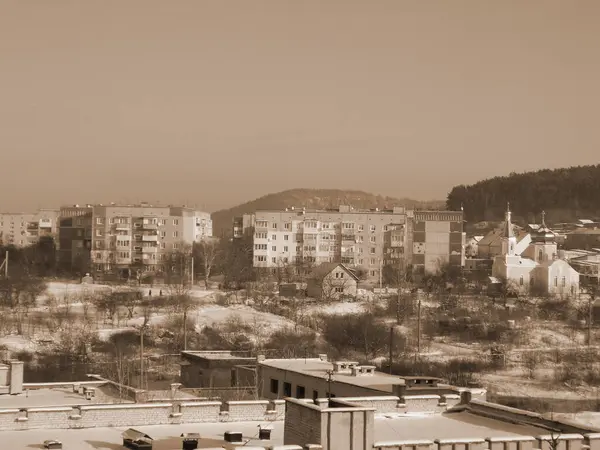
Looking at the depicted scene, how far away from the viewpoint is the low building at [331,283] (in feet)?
250

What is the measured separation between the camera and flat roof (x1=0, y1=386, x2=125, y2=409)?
1024 inches

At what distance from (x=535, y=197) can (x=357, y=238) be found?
3960 inches

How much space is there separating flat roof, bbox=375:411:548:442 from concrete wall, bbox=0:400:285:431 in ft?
7.52

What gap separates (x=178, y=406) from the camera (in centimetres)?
2195

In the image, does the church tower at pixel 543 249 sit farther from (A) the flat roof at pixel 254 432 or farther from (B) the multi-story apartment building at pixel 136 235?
(A) the flat roof at pixel 254 432

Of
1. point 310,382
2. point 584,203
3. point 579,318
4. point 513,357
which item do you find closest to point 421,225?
point 579,318

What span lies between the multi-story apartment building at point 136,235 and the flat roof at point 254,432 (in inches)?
2752

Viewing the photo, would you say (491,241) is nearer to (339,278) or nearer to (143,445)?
(339,278)

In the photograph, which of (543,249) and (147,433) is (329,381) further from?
(543,249)

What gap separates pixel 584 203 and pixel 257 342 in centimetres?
13696

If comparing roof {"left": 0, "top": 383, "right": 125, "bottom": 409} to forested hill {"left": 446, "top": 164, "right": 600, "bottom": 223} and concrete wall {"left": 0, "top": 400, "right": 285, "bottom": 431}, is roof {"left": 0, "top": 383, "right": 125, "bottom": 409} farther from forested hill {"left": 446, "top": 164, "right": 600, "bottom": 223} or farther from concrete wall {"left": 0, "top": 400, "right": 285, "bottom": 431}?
forested hill {"left": 446, "top": 164, "right": 600, "bottom": 223}

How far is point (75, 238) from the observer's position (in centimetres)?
9769

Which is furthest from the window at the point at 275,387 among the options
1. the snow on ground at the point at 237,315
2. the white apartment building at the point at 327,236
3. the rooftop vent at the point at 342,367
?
the white apartment building at the point at 327,236

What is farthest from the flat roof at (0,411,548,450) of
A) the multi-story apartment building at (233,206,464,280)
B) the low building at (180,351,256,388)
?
the multi-story apartment building at (233,206,464,280)
